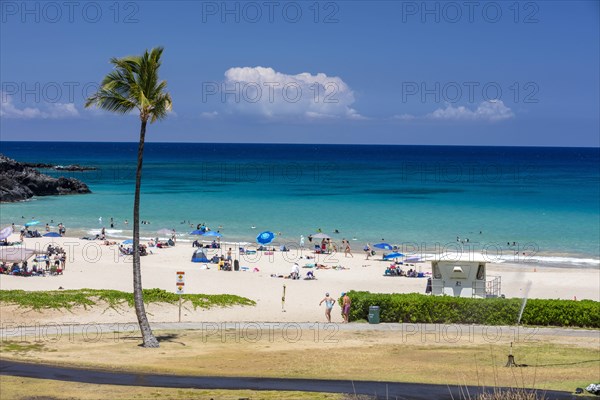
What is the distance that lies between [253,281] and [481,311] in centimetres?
1671

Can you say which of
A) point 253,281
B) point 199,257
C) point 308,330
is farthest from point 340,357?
point 199,257

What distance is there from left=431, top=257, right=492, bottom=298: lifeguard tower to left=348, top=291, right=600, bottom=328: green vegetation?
123 inches

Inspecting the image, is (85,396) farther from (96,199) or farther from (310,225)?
(96,199)

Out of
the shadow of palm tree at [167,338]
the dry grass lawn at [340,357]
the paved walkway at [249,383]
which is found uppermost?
the shadow of palm tree at [167,338]

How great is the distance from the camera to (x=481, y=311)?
31.3m

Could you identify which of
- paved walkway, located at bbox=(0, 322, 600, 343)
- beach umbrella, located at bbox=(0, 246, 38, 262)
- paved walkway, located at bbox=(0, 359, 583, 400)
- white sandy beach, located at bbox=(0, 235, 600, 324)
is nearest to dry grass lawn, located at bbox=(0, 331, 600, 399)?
paved walkway, located at bbox=(0, 322, 600, 343)

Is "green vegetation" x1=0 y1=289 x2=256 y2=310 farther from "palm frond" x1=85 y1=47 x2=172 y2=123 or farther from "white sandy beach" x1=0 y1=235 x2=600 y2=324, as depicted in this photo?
"palm frond" x1=85 y1=47 x2=172 y2=123

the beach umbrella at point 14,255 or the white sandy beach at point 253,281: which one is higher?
the beach umbrella at point 14,255

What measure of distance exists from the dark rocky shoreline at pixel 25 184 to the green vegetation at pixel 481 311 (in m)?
78.2

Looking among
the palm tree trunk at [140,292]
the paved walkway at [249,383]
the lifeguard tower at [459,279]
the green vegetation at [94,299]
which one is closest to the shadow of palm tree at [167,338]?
the palm tree trunk at [140,292]

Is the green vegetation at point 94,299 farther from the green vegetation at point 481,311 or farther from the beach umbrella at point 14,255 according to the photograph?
the beach umbrella at point 14,255

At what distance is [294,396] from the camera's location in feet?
65.9

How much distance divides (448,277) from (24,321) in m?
17.7

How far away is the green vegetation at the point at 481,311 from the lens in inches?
1225
